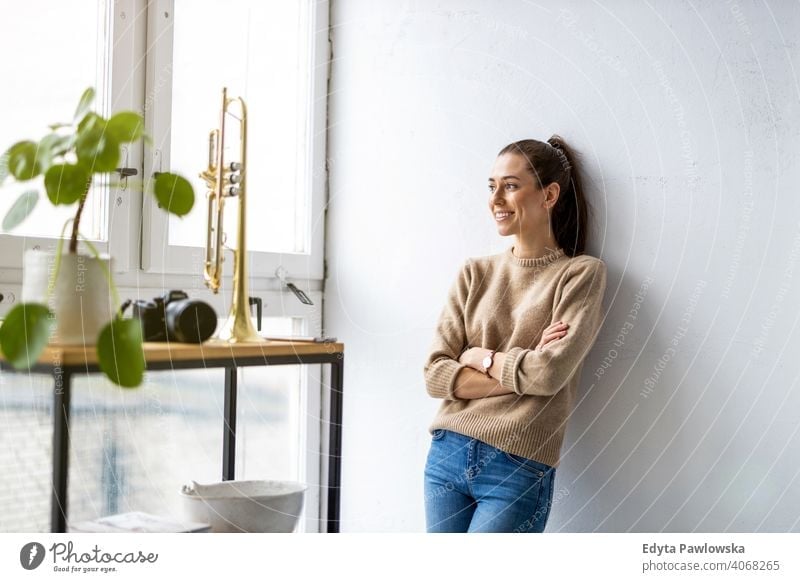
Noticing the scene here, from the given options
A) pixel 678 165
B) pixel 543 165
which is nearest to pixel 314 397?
pixel 543 165

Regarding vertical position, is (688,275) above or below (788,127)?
below

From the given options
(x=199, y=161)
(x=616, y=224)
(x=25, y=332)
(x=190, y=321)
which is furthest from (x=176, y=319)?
(x=616, y=224)

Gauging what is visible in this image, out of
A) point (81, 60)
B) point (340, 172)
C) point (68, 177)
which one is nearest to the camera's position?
point (68, 177)

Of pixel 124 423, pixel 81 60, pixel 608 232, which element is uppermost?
pixel 81 60

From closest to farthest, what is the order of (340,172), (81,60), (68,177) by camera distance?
1. (68,177)
2. (81,60)
3. (340,172)

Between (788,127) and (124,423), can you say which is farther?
(124,423)

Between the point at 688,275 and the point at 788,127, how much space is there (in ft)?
0.58

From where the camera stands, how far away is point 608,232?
93 cm

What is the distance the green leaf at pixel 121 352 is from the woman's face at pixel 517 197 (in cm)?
44

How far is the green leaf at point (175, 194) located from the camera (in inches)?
32.8

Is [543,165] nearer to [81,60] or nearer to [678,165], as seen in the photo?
[678,165]

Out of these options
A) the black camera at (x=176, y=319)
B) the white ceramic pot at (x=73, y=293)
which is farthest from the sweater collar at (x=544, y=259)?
the white ceramic pot at (x=73, y=293)

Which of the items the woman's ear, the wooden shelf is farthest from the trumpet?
the woman's ear

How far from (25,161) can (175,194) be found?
0.14 m
